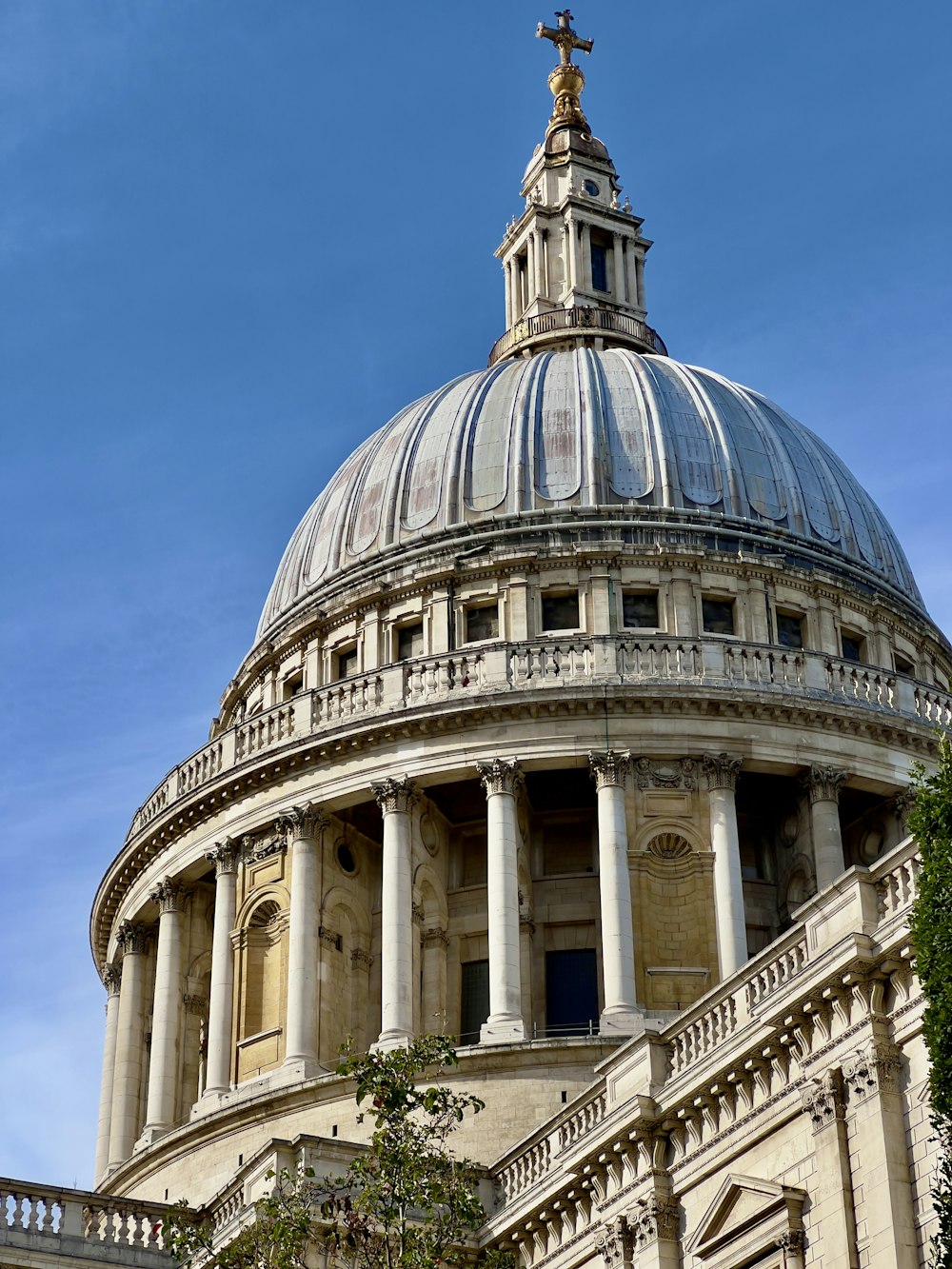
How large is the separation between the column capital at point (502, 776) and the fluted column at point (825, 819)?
646 cm

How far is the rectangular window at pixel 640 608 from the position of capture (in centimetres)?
5419

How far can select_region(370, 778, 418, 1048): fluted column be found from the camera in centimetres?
4844

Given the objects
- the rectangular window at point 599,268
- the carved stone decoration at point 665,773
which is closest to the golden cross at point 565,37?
the rectangular window at point 599,268

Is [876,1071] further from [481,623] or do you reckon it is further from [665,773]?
[481,623]

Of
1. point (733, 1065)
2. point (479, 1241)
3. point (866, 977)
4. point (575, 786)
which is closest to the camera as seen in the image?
point (866, 977)

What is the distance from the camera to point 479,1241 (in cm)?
3666

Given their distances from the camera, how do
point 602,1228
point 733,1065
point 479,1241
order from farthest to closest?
point 479,1241 → point 602,1228 → point 733,1065

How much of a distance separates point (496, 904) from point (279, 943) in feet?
20.1

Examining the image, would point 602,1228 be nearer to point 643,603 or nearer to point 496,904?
point 496,904

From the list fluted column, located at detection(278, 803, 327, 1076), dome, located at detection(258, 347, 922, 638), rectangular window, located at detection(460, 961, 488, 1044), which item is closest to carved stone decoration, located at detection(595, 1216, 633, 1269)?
fluted column, located at detection(278, 803, 327, 1076)

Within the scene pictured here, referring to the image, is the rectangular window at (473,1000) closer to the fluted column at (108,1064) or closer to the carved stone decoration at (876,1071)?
the fluted column at (108,1064)

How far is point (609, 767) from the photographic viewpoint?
49.9 m

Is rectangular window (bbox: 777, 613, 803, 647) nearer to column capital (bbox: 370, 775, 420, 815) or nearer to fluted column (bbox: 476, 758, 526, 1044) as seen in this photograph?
fluted column (bbox: 476, 758, 526, 1044)

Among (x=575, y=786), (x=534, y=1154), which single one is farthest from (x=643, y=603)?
(x=534, y=1154)
